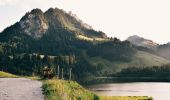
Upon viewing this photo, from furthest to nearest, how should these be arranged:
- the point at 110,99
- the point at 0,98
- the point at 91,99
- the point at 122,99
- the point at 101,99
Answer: the point at 122,99
the point at 110,99
the point at 101,99
the point at 91,99
the point at 0,98

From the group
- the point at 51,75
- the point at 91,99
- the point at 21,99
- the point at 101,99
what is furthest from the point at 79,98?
the point at 51,75

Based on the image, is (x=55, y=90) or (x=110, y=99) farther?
(x=110, y=99)

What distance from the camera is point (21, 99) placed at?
38094 millimetres

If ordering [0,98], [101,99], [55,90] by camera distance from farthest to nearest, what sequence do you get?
1. [101,99]
2. [55,90]
3. [0,98]

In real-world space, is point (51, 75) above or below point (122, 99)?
above

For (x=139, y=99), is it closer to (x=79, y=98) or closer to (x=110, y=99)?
(x=110, y=99)

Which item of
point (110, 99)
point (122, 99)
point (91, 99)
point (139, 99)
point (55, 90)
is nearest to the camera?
point (55, 90)

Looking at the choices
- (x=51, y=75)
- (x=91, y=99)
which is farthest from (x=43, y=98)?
(x=51, y=75)

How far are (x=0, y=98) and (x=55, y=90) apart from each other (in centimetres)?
995

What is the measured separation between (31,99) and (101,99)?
2798 cm

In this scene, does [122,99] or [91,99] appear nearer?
[91,99]

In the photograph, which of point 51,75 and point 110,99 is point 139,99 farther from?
point 51,75

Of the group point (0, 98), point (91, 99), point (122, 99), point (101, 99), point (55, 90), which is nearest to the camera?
point (0, 98)

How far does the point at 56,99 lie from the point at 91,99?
1951cm
